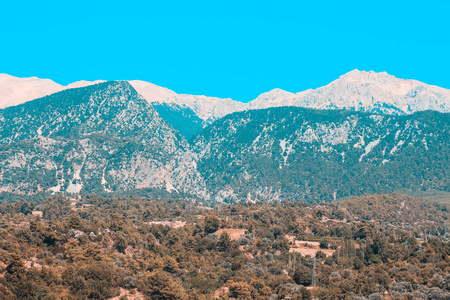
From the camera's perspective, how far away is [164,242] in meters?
170

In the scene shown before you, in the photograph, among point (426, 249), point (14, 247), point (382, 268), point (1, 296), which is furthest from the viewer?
point (426, 249)

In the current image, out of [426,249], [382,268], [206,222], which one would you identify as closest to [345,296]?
[382,268]

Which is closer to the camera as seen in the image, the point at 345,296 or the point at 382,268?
the point at 345,296

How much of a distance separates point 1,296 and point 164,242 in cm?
8274

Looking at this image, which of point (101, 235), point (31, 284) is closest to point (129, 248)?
point (101, 235)

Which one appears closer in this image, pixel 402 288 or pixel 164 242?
pixel 402 288

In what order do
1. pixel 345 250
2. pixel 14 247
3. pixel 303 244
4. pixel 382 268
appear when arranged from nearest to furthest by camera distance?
pixel 14 247 < pixel 382 268 < pixel 345 250 < pixel 303 244

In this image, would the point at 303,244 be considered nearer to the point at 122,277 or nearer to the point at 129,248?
the point at 129,248

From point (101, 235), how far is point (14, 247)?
110ft

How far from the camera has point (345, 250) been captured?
164m

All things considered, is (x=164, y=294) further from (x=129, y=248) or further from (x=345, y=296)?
(x=129, y=248)

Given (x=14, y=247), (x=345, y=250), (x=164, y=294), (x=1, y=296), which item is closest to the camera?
(x=1, y=296)

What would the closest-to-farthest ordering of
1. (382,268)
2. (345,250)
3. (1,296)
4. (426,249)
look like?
(1,296) → (382,268) → (426,249) → (345,250)

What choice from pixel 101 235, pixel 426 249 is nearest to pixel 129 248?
pixel 101 235
